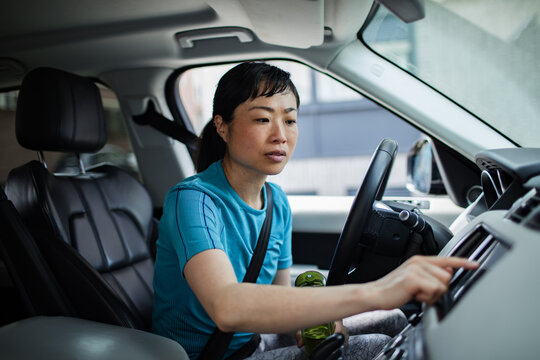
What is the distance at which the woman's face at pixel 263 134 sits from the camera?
1.13m

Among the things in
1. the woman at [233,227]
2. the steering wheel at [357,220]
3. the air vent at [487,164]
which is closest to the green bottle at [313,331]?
the woman at [233,227]

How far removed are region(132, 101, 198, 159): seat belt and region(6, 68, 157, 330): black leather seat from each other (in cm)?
42

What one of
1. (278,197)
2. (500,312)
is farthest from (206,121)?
(500,312)

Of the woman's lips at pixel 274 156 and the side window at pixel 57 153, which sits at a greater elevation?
the woman's lips at pixel 274 156

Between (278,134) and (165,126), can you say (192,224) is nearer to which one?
(278,134)

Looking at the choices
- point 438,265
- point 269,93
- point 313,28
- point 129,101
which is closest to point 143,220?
point 129,101

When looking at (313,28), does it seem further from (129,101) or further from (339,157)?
(339,157)

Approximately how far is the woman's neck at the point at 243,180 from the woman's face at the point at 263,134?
0.14 ft

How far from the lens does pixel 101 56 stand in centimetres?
198

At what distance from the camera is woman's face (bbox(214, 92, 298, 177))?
1.13 meters

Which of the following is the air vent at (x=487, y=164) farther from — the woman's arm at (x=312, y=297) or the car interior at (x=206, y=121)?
the woman's arm at (x=312, y=297)

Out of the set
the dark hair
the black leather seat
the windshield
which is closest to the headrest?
the black leather seat

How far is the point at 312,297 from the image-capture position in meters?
0.70

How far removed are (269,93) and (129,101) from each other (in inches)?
52.0
